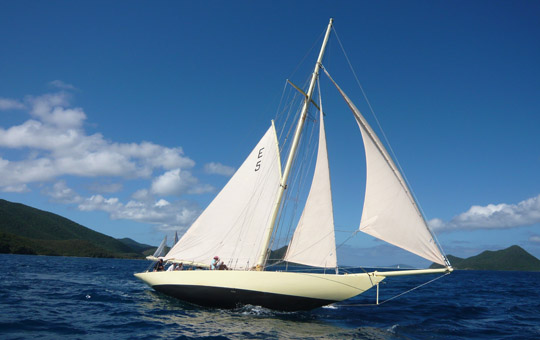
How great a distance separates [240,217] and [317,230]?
552 centimetres

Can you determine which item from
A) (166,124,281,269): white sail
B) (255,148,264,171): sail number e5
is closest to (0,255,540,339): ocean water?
(166,124,281,269): white sail

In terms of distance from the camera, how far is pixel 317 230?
55.5 feet

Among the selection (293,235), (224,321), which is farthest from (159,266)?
(293,235)

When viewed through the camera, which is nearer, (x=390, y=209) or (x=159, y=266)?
(x=390, y=209)

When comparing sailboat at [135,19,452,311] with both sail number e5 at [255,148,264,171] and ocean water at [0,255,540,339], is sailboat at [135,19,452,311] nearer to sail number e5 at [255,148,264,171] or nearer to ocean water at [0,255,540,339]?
sail number e5 at [255,148,264,171]

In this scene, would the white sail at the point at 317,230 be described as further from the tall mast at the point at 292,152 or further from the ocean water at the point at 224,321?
the ocean water at the point at 224,321

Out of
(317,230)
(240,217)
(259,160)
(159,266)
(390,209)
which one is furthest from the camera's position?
(159,266)

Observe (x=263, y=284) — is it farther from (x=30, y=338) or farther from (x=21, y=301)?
(x=21, y=301)

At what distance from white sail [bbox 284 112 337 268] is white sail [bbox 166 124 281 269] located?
283 cm

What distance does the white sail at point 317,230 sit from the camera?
54.4 ft

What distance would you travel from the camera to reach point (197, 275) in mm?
17250

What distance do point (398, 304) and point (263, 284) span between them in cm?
1318

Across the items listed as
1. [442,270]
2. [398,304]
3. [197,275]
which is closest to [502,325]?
[442,270]

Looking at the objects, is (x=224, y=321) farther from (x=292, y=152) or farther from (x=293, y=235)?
(x=292, y=152)
